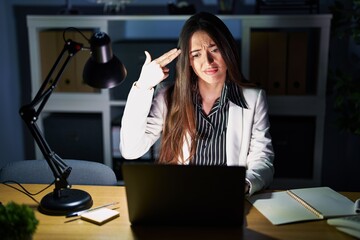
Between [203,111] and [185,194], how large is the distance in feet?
2.59

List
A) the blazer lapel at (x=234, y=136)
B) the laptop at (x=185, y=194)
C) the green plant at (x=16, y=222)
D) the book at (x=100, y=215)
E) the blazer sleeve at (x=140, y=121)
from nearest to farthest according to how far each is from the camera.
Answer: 1. the green plant at (x=16, y=222)
2. the laptop at (x=185, y=194)
3. the book at (x=100, y=215)
4. the blazer sleeve at (x=140, y=121)
5. the blazer lapel at (x=234, y=136)

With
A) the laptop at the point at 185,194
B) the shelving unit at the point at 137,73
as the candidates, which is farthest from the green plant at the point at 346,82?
the laptop at the point at 185,194

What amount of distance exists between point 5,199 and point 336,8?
6.58 feet

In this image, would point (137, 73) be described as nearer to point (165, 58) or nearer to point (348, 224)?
point (165, 58)

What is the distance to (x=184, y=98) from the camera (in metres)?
1.87

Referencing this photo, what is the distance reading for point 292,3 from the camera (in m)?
2.67

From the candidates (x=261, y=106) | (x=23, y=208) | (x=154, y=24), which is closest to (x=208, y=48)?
(x=261, y=106)

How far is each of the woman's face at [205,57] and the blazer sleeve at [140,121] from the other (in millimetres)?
220

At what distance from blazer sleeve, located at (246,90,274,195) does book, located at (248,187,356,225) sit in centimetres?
9

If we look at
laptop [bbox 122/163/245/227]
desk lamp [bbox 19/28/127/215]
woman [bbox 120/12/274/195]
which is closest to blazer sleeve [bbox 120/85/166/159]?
woman [bbox 120/12/274/195]

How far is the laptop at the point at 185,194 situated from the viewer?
3.71 feet

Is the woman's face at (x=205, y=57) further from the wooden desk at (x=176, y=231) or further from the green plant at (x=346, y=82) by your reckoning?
the green plant at (x=346, y=82)

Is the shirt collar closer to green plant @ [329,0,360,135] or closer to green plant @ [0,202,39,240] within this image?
green plant @ [329,0,360,135]

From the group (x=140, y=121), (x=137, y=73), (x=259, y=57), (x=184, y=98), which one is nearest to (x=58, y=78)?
(x=140, y=121)
